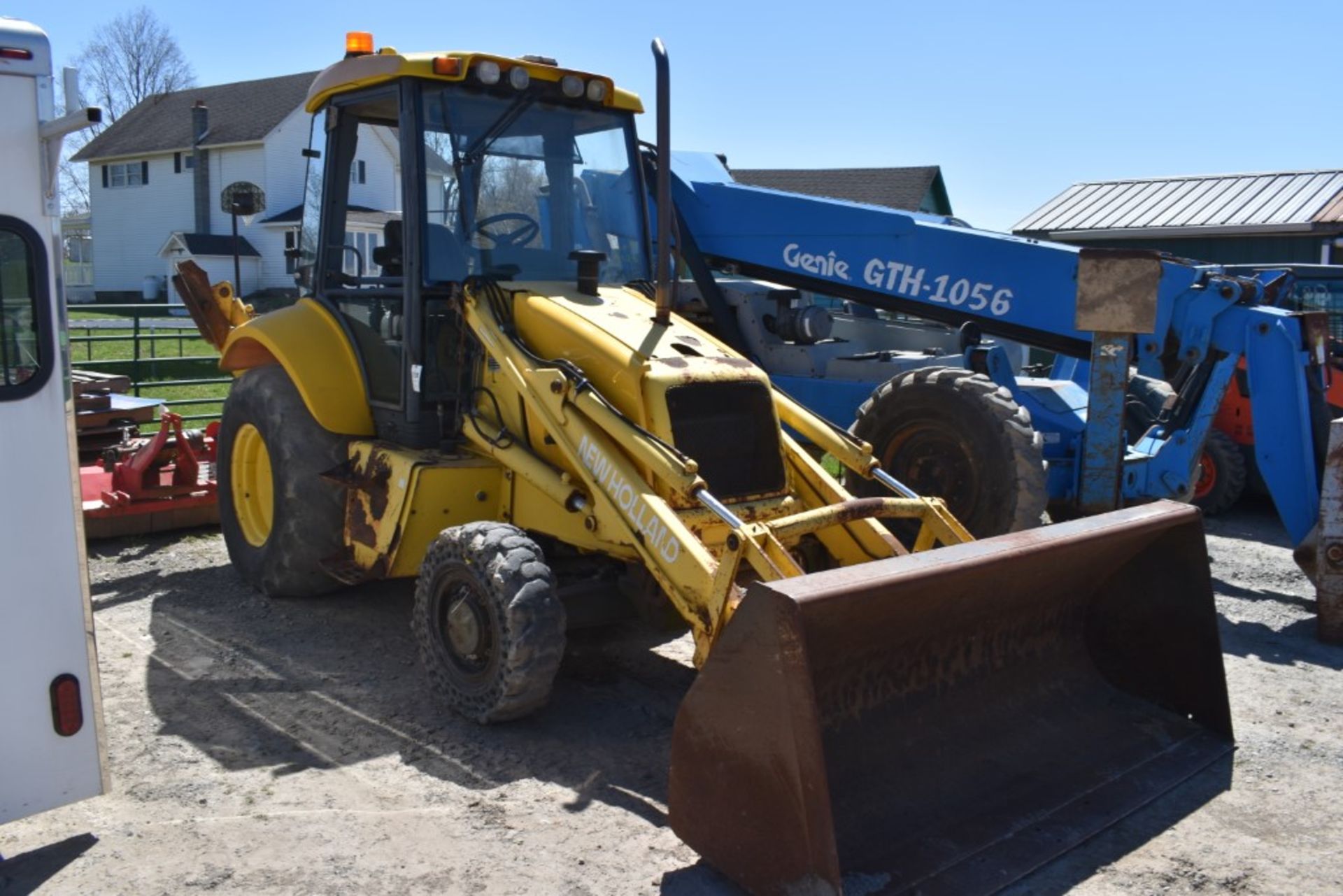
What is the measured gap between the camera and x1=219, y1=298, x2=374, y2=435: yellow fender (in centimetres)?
625

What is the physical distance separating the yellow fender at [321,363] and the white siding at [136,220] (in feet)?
108

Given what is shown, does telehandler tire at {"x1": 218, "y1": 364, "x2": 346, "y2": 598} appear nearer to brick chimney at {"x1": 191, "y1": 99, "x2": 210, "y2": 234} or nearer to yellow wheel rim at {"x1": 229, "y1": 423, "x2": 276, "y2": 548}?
yellow wheel rim at {"x1": 229, "y1": 423, "x2": 276, "y2": 548}

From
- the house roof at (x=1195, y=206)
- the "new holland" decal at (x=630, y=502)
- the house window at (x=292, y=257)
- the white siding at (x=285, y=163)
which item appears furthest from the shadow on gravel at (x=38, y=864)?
the white siding at (x=285, y=163)

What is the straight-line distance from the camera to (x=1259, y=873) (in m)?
4.00

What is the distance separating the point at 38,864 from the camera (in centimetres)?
394

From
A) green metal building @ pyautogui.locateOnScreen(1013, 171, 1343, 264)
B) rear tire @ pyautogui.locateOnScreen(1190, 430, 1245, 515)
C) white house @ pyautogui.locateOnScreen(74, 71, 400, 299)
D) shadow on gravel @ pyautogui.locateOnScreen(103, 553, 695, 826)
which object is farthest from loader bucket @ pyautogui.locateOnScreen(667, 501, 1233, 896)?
white house @ pyautogui.locateOnScreen(74, 71, 400, 299)

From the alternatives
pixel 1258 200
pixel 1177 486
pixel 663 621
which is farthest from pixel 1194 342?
pixel 1258 200

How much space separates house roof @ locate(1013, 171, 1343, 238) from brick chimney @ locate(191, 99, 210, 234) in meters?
23.9

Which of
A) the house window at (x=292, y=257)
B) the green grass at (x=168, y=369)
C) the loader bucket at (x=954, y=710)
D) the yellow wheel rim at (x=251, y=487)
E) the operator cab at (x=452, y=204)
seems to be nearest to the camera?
the loader bucket at (x=954, y=710)

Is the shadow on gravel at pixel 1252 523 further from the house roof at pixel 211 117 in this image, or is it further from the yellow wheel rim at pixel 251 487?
the house roof at pixel 211 117

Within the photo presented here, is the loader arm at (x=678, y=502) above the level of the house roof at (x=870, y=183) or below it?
below

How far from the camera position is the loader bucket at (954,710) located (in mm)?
3664

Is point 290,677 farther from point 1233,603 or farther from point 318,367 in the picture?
point 1233,603

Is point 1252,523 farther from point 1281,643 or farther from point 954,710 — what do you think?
point 954,710
